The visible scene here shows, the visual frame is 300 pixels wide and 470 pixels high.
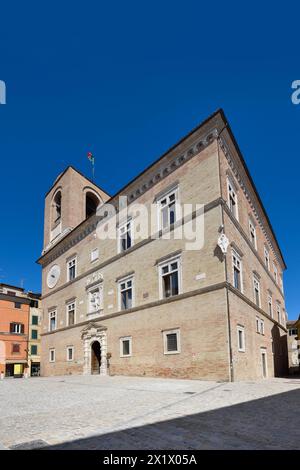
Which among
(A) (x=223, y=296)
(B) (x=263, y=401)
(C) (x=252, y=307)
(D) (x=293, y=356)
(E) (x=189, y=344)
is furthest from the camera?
(D) (x=293, y=356)

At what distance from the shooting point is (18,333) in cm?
4638

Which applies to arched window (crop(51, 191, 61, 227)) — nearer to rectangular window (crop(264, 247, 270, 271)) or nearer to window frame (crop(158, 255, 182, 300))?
window frame (crop(158, 255, 182, 300))

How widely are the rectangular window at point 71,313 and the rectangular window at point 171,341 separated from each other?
39.2 feet

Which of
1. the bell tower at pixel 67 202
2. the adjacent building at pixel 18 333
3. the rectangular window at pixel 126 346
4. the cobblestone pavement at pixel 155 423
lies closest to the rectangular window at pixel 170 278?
the rectangular window at pixel 126 346

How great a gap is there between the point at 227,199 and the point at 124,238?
784cm

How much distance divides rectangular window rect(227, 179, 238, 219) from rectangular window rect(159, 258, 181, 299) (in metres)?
4.09

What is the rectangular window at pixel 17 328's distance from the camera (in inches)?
1812

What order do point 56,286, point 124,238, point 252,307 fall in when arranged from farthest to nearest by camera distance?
1. point 56,286
2. point 124,238
3. point 252,307

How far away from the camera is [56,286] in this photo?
102 feet

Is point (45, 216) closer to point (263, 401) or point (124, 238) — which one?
point (124, 238)

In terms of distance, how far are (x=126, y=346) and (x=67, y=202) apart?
649 inches

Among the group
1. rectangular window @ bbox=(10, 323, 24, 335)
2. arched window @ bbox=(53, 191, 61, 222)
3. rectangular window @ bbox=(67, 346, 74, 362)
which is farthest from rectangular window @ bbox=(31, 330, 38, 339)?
rectangular window @ bbox=(67, 346, 74, 362)

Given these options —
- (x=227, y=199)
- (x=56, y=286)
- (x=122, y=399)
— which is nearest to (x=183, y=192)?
(x=227, y=199)

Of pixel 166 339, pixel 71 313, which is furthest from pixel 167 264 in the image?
pixel 71 313
